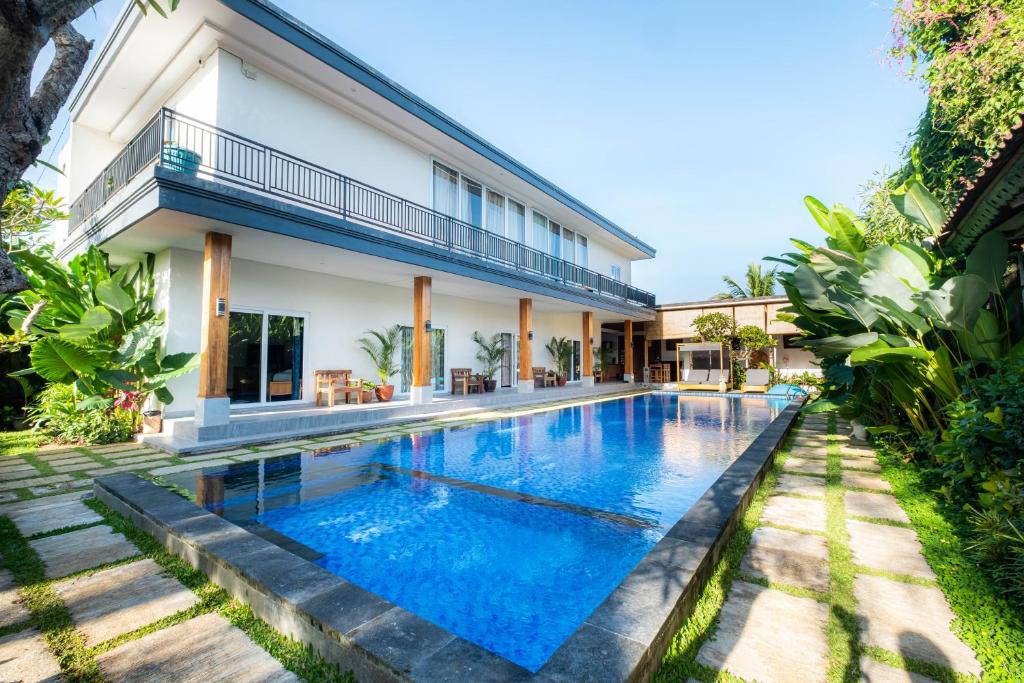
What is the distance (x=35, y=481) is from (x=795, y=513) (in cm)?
831

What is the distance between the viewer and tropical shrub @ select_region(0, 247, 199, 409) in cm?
683

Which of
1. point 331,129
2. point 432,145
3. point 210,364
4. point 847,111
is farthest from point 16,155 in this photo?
point 847,111

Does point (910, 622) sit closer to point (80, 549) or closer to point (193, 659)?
point (193, 659)

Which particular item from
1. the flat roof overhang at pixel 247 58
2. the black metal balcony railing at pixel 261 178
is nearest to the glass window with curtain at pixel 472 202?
the flat roof overhang at pixel 247 58

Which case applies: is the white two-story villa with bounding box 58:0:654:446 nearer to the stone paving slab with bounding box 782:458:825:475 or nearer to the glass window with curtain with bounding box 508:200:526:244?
the glass window with curtain with bounding box 508:200:526:244

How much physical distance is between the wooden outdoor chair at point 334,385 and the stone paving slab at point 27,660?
813 cm

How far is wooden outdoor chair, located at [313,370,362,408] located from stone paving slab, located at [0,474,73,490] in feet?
16.6

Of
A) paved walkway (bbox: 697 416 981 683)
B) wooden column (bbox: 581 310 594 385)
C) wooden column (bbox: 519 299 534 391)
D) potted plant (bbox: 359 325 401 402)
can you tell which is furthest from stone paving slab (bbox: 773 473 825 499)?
wooden column (bbox: 581 310 594 385)

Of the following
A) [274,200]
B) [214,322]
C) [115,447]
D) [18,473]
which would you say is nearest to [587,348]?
[274,200]

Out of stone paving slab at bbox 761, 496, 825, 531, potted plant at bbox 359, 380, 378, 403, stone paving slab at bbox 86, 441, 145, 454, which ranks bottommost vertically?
stone paving slab at bbox 761, 496, 825, 531

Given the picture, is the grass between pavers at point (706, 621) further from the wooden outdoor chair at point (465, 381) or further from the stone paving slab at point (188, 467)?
the wooden outdoor chair at point (465, 381)

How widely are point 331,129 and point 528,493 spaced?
9.92m

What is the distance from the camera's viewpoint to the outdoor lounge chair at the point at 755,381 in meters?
18.7

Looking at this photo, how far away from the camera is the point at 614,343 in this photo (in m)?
27.2
